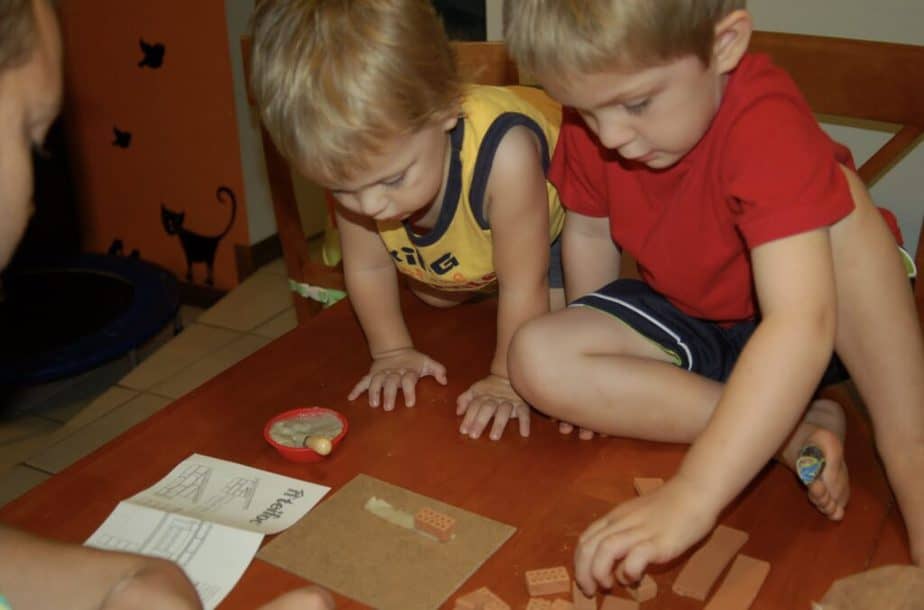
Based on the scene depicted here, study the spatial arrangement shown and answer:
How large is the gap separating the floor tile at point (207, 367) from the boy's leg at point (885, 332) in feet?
4.48

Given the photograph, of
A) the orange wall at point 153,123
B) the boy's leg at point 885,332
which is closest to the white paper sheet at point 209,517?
the boy's leg at point 885,332

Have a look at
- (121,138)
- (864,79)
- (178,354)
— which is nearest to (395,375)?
(864,79)

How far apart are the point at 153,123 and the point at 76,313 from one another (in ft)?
1.75

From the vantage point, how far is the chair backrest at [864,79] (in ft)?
3.45

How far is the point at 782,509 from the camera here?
0.91 meters

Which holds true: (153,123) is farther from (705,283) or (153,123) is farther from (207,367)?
(705,283)

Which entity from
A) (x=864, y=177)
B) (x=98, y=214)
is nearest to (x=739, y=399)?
(x=864, y=177)

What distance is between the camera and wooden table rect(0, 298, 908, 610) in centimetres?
84

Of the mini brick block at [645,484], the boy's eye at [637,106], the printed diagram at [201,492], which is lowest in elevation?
the printed diagram at [201,492]

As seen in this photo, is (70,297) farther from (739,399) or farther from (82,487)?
(739,399)

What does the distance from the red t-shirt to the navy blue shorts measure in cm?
2

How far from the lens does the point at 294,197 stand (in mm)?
1310

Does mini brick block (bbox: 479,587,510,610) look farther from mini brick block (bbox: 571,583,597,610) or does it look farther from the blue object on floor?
the blue object on floor

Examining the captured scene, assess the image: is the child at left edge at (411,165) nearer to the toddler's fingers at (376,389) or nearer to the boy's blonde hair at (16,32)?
the toddler's fingers at (376,389)
